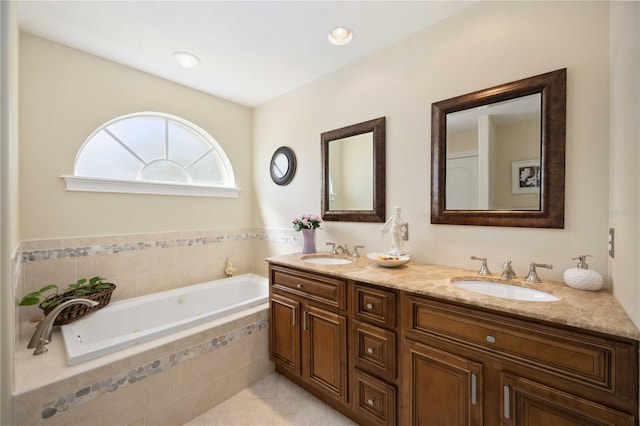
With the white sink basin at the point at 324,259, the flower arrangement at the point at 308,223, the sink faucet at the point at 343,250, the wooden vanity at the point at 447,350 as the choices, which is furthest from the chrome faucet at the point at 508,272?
the flower arrangement at the point at 308,223

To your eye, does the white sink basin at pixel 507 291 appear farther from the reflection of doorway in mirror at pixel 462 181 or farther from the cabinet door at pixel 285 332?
the cabinet door at pixel 285 332

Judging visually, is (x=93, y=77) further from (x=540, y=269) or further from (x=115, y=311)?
(x=540, y=269)

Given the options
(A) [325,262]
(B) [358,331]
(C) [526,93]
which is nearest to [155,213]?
(A) [325,262]

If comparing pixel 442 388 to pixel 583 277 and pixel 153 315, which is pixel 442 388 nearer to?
pixel 583 277

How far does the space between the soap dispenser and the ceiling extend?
62.8 inches

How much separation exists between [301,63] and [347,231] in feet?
4.84

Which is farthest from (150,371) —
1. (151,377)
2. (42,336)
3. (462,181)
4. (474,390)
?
(462,181)

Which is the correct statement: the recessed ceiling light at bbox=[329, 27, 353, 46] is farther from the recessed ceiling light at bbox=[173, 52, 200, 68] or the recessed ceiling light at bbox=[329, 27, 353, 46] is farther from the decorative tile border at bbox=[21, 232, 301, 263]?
the decorative tile border at bbox=[21, 232, 301, 263]

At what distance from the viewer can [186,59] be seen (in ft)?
7.05

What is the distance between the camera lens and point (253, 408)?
180 cm

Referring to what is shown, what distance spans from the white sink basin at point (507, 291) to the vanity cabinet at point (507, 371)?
0.27 meters

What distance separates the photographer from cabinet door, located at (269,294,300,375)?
1874mm

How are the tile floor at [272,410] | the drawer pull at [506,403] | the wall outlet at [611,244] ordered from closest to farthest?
1. the drawer pull at [506,403]
2. the wall outlet at [611,244]
3. the tile floor at [272,410]

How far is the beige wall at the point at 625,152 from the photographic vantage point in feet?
2.92
